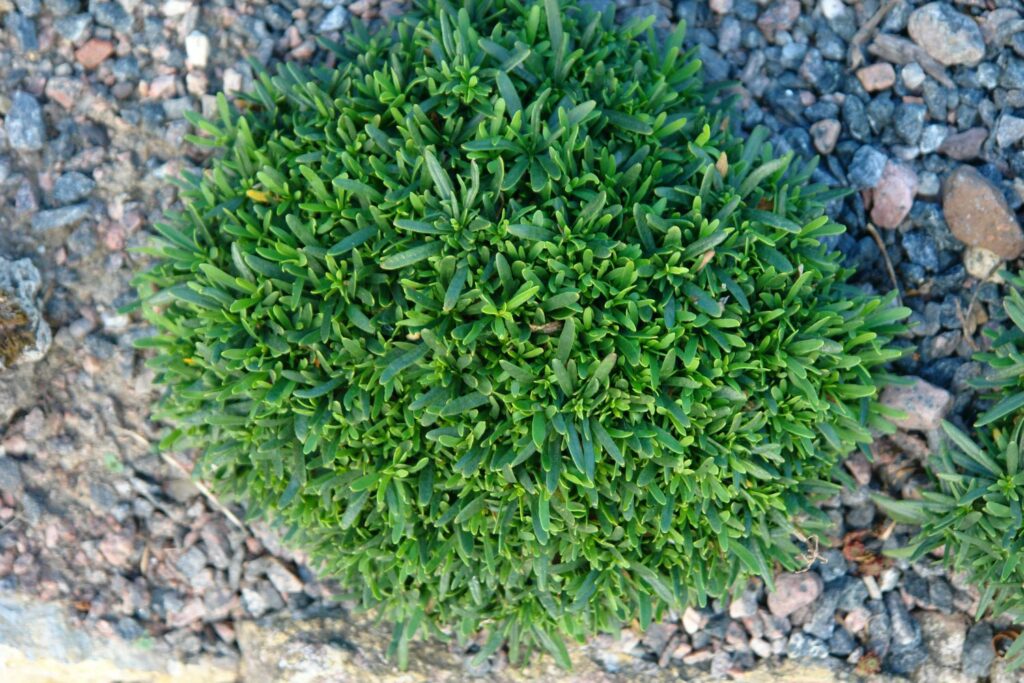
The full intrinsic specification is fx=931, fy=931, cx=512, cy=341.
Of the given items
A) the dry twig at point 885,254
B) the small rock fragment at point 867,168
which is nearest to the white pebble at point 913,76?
the small rock fragment at point 867,168

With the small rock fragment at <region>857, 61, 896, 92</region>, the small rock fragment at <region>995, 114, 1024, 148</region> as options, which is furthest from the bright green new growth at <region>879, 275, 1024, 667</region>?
the small rock fragment at <region>857, 61, 896, 92</region>

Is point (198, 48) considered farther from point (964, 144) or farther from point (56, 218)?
point (964, 144)

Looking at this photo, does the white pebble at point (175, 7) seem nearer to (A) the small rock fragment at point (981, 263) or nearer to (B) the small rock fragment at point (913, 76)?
(B) the small rock fragment at point (913, 76)

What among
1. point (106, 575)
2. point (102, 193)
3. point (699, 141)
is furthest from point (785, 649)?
point (102, 193)

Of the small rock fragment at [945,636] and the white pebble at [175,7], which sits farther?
the white pebble at [175,7]

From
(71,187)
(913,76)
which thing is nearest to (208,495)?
(71,187)

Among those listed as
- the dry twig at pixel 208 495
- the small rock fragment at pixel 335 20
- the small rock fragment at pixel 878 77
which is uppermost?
the small rock fragment at pixel 878 77

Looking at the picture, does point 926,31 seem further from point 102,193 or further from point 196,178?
point 102,193
